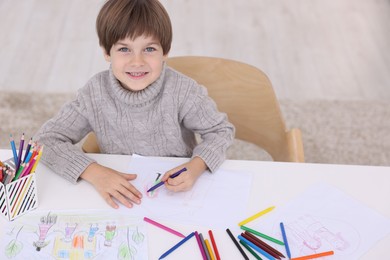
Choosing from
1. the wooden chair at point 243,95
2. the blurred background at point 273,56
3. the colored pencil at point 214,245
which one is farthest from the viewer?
the blurred background at point 273,56

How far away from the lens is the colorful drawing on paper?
99 centimetres

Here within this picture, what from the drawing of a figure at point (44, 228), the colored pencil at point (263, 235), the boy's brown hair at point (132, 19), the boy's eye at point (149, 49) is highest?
the boy's brown hair at point (132, 19)

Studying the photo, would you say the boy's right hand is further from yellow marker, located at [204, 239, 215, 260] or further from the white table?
yellow marker, located at [204, 239, 215, 260]

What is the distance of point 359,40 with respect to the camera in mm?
2988

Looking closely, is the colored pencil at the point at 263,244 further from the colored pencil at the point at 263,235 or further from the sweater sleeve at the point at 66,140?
the sweater sleeve at the point at 66,140

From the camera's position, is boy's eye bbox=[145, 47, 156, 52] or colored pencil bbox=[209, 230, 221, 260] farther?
boy's eye bbox=[145, 47, 156, 52]

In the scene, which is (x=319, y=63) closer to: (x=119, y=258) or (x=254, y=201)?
(x=254, y=201)

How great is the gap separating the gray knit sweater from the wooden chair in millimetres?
145

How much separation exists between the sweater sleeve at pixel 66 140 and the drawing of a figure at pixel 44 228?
0.12m

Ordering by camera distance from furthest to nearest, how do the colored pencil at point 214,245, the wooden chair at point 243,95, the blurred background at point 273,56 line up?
the blurred background at point 273,56
the wooden chair at point 243,95
the colored pencil at point 214,245

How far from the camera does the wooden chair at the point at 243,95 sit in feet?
4.79

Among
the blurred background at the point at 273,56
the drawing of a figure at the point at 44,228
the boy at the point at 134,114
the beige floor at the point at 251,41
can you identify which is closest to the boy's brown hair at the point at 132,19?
the boy at the point at 134,114

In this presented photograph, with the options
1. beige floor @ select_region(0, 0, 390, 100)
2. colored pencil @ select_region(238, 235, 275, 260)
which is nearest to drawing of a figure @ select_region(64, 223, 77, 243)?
colored pencil @ select_region(238, 235, 275, 260)

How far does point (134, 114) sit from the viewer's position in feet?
4.35
